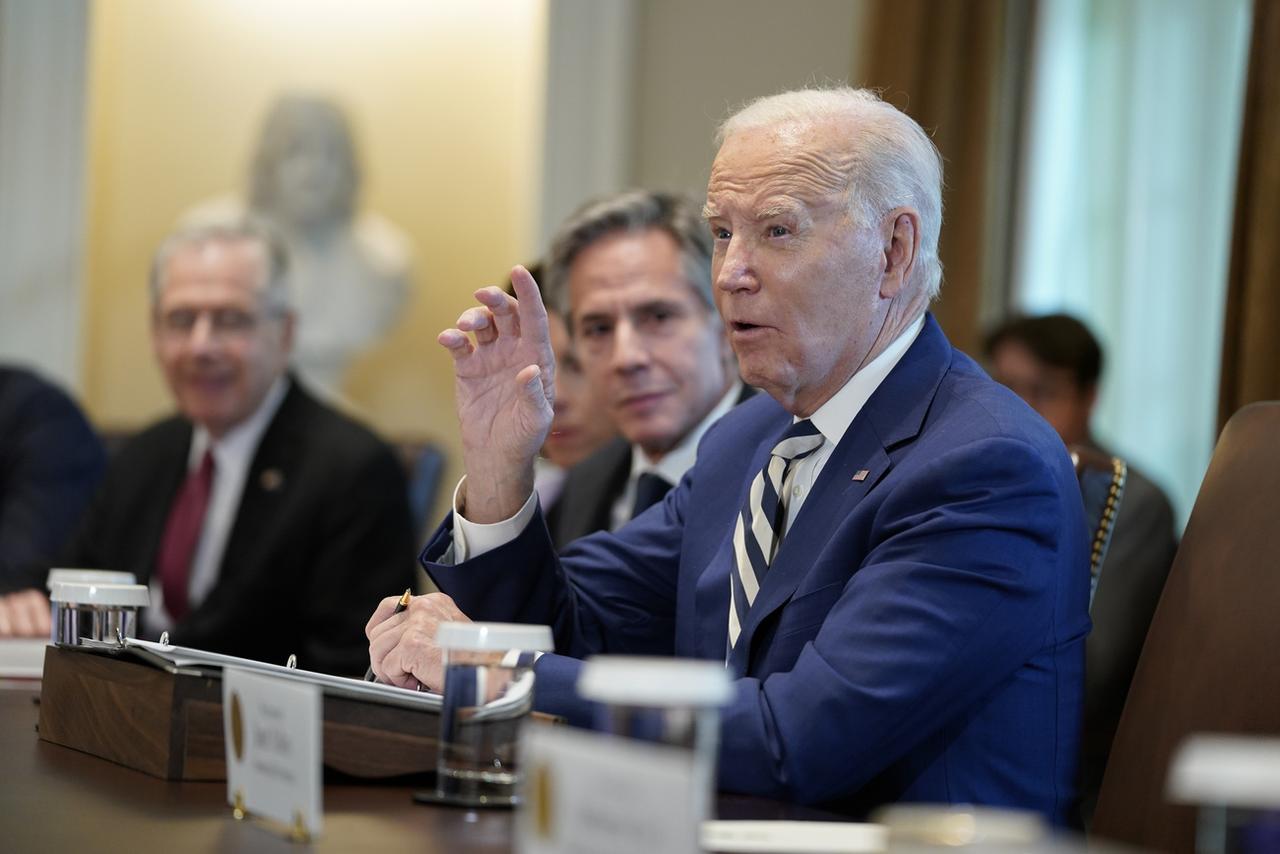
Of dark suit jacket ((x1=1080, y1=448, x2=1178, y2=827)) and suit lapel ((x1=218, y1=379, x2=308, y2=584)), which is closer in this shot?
dark suit jacket ((x1=1080, y1=448, x2=1178, y2=827))

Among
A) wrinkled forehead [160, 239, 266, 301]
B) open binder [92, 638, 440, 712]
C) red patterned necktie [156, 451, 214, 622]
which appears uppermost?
wrinkled forehead [160, 239, 266, 301]

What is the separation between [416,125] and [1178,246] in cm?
304

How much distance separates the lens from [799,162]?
195 centimetres

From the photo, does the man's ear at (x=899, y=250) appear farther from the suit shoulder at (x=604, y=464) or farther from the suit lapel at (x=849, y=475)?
the suit shoulder at (x=604, y=464)

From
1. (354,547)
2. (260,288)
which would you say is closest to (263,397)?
(260,288)

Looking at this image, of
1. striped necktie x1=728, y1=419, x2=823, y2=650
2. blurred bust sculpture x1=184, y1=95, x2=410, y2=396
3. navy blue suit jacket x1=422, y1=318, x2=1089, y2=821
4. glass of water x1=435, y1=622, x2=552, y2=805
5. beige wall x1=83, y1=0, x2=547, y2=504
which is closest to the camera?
glass of water x1=435, y1=622, x2=552, y2=805

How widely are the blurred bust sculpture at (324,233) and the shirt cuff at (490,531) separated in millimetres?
4021

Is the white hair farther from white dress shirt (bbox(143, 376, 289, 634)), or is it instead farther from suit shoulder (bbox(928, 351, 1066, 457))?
white dress shirt (bbox(143, 376, 289, 634))

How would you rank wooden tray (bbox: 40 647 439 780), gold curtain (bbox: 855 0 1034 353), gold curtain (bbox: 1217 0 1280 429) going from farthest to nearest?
gold curtain (bbox: 855 0 1034 353) → gold curtain (bbox: 1217 0 1280 429) → wooden tray (bbox: 40 647 439 780)

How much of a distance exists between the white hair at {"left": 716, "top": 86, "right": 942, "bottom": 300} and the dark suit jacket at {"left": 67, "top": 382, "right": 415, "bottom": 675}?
1695mm

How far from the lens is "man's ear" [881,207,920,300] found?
78.4 inches

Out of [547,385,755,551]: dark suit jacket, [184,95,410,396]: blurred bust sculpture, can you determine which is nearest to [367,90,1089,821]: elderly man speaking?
[547,385,755,551]: dark suit jacket

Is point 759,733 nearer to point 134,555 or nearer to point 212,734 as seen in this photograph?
point 212,734

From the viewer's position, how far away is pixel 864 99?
6.63 ft
